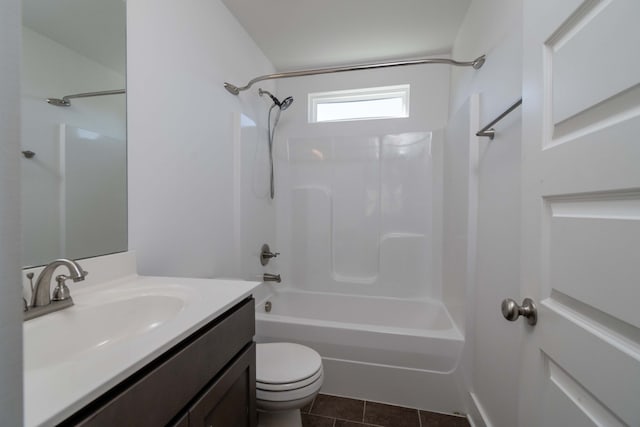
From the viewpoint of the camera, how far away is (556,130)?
2.13 ft

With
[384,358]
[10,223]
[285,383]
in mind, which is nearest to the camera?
[10,223]

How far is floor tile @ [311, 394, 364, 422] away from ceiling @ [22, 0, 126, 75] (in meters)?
2.06

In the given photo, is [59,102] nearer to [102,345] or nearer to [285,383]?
[102,345]

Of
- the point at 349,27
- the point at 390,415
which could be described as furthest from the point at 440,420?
the point at 349,27

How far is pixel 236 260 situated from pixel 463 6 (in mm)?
2261

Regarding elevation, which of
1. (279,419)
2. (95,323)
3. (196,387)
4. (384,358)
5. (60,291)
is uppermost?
(60,291)

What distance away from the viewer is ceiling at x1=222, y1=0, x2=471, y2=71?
1.75 metres

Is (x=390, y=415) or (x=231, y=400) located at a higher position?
(x=231, y=400)

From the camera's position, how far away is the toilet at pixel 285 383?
48.8 inches

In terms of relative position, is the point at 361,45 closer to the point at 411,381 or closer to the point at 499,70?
the point at 499,70

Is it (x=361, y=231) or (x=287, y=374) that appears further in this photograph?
(x=361, y=231)

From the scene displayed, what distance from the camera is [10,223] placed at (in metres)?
0.24

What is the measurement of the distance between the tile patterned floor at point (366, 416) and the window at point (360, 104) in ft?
7.34

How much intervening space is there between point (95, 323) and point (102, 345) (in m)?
0.07
